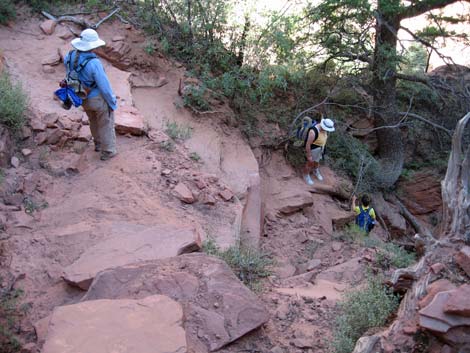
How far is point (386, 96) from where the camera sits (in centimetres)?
1127

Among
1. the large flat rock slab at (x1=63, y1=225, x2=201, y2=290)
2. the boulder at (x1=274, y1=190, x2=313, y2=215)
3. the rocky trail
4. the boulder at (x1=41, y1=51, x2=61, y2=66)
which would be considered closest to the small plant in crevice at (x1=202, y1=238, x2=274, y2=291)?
the rocky trail

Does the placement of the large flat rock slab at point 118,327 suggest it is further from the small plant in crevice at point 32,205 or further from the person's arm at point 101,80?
the person's arm at point 101,80

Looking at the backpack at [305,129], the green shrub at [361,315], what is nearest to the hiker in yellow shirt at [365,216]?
the backpack at [305,129]

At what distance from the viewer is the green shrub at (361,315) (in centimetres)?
409

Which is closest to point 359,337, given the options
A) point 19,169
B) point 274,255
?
point 274,255

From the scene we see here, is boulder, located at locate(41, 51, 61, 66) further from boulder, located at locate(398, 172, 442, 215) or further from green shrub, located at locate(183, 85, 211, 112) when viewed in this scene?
boulder, located at locate(398, 172, 442, 215)

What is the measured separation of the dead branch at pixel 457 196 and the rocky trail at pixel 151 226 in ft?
4.42

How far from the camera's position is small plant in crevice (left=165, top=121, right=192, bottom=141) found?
8203 mm

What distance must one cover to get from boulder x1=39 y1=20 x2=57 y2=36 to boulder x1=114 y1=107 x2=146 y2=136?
2.56 metres

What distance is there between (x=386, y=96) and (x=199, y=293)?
27.6ft

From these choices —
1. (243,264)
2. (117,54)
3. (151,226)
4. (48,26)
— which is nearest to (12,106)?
(151,226)

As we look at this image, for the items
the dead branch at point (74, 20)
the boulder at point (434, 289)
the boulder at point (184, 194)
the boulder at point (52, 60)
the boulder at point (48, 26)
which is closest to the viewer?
the boulder at point (434, 289)

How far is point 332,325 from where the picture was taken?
15.0 feet

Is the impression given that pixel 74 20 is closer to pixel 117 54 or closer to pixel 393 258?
pixel 117 54
